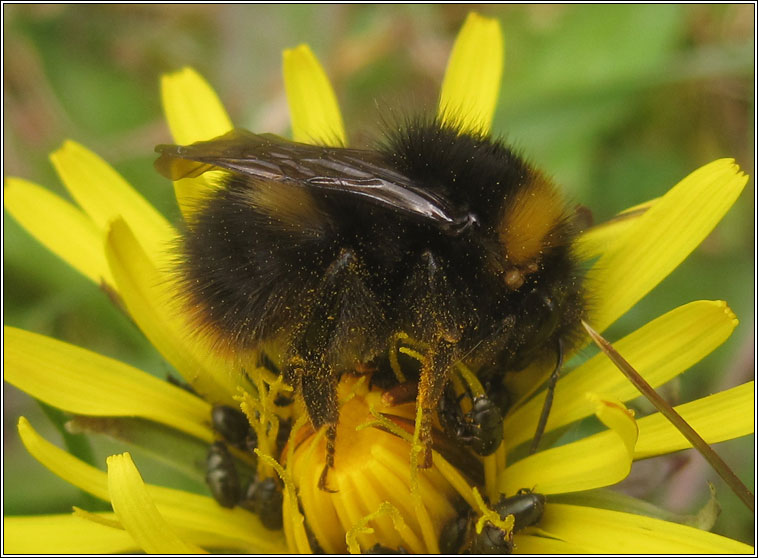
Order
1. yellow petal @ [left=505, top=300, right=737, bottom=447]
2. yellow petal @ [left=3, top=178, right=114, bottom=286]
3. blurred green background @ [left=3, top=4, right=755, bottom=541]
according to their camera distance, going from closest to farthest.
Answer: yellow petal @ [left=505, top=300, right=737, bottom=447] < yellow petal @ [left=3, top=178, right=114, bottom=286] < blurred green background @ [left=3, top=4, right=755, bottom=541]

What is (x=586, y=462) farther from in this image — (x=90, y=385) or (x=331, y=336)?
(x=90, y=385)

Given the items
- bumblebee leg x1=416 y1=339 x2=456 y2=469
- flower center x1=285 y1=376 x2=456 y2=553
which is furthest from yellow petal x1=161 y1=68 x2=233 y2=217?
bumblebee leg x1=416 y1=339 x2=456 y2=469

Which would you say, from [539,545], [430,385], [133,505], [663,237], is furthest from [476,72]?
[133,505]

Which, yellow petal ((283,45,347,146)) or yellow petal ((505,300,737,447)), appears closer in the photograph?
yellow petal ((505,300,737,447))

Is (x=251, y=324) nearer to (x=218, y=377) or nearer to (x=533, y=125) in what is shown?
(x=218, y=377)

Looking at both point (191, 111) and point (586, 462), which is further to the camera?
point (191, 111)

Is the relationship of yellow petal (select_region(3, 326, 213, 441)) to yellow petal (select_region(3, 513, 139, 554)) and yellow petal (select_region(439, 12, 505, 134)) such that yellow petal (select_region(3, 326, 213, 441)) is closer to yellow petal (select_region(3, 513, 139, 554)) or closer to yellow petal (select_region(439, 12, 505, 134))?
yellow petal (select_region(3, 513, 139, 554))

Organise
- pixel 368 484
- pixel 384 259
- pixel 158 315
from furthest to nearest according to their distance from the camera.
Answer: pixel 158 315
pixel 368 484
pixel 384 259
